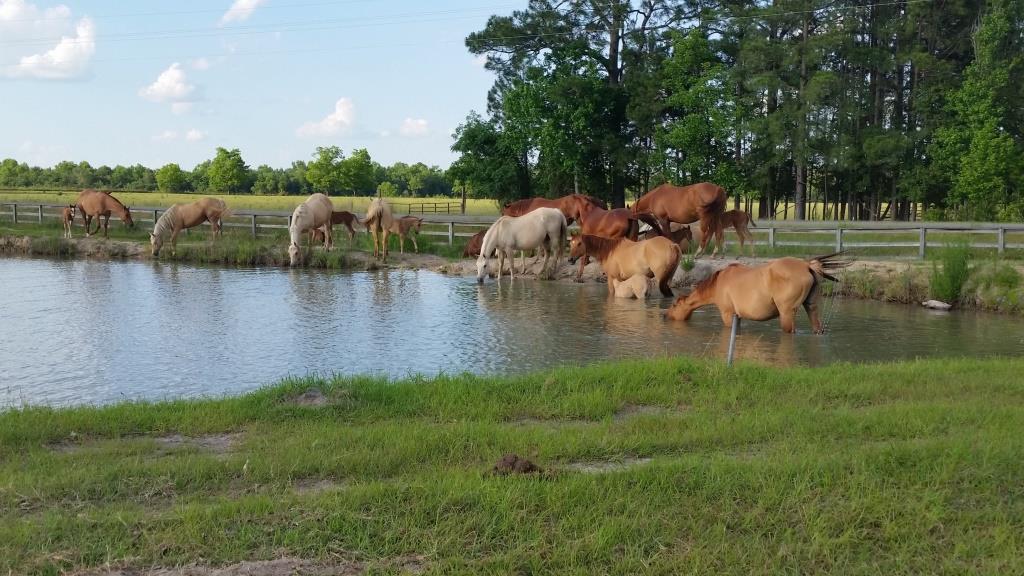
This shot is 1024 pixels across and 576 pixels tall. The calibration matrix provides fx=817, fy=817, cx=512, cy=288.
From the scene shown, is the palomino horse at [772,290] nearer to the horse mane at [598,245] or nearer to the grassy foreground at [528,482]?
the grassy foreground at [528,482]

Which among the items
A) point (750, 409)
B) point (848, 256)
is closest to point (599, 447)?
point (750, 409)

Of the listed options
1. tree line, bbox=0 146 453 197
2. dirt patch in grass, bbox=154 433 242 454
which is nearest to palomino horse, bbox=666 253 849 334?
dirt patch in grass, bbox=154 433 242 454

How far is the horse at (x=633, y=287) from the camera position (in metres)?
16.7

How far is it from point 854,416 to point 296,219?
19125 millimetres

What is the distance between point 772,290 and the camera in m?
11.8

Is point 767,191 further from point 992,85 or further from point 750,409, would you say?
point 750,409

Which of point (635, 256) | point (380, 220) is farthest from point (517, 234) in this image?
point (380, 220)

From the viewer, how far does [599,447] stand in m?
5.65

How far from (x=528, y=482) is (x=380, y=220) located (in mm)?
19346

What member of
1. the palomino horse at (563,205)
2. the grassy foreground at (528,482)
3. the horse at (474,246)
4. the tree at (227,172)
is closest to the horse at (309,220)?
the horse at (474,246)

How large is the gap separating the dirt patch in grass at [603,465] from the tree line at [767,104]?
30.7 metres

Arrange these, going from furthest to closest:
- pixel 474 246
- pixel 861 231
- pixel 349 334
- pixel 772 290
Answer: pixel 474 246 < pixel 861 231 < pixel 349 334 < pixel 772 290

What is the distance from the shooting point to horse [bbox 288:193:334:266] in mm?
22719

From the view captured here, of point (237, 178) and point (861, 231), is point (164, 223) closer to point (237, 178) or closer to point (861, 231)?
point (861, 231)
